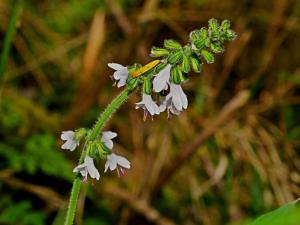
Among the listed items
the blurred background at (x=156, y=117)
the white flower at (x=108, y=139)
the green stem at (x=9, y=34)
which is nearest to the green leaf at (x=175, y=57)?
the white flower at (x=108, y=139)

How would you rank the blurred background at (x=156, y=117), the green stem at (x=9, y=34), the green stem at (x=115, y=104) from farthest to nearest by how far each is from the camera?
1. the blurred background at (x=156, y=117)
2. the green stem at (x=9, y=34)
3. the green stem at (x=115, y=104)

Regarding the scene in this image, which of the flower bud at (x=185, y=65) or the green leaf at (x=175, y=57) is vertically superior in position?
the green leaf at (x=175, y=57)

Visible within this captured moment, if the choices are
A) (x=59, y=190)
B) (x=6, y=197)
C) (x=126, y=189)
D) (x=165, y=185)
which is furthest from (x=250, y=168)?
(x=6, y=197)

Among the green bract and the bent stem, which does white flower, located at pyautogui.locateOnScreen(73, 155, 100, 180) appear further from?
the green bract

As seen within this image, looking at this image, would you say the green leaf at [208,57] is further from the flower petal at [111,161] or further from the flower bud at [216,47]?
the flower petal at [111,161]

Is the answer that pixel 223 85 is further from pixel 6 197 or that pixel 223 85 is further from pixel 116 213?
pixel 6 197

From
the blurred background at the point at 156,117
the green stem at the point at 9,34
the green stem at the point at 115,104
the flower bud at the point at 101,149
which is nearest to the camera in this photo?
the green stem at the point at 115,104

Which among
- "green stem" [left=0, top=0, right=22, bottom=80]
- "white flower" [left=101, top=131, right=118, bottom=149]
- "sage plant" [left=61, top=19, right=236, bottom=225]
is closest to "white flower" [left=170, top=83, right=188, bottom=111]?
"sage plant" [left=61, top=19, right=236, bottom=225]
